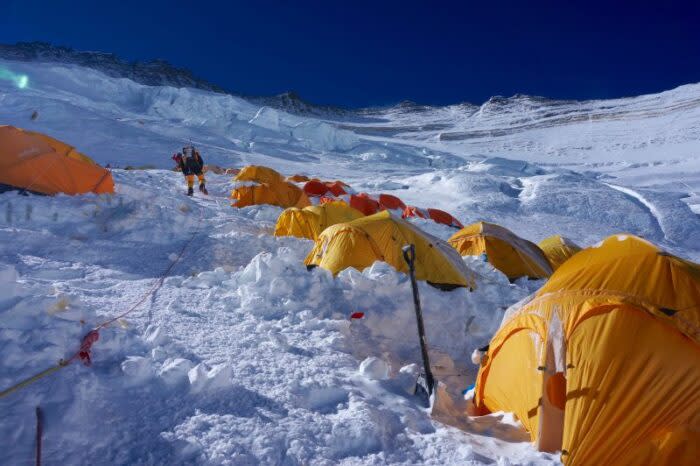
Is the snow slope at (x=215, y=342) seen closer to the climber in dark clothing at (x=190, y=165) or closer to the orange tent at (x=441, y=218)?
the climber in dark clothing at (x=190, y=165)

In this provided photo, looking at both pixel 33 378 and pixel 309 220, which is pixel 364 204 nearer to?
pixel 309 220

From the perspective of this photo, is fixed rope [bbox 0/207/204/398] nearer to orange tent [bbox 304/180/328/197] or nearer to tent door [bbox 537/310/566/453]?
tent door [bbox 537/310/566/453]

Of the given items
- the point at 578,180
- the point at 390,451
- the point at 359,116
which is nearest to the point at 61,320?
the point at 390,451

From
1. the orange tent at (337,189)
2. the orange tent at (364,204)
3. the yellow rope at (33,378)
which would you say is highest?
the orange tent at (337,189)

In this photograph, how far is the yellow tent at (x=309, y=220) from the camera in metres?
10.5

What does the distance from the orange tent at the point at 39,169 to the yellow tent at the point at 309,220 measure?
408cm

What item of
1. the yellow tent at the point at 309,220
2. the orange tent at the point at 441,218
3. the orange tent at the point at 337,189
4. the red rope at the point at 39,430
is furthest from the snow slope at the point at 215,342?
the orange tent at the point at 337,189

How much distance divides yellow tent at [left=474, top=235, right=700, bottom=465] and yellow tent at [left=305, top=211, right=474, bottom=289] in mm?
3435

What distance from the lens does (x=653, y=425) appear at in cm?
294

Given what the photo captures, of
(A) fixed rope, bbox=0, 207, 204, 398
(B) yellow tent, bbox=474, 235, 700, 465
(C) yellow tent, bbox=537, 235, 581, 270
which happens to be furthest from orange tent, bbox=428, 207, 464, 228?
(A) fixed rope, bbox=0, 207, 204, 398

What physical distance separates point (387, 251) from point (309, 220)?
11.1ft

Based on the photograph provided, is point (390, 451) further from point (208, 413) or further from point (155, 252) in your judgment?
point (155, 252)

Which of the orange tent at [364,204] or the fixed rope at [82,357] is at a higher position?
the orange tent at [364,204]

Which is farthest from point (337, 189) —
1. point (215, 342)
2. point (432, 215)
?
point (215, 342)
